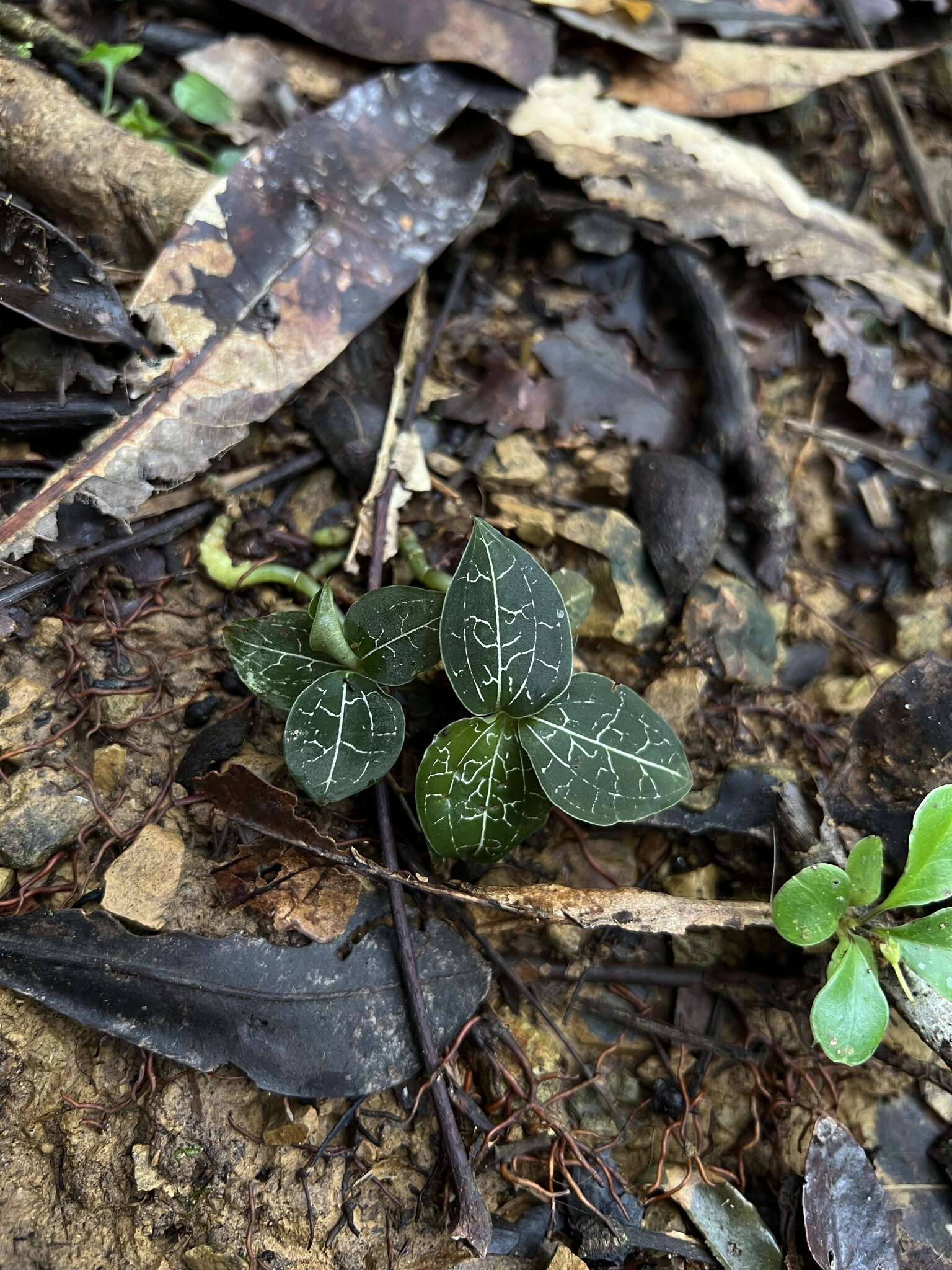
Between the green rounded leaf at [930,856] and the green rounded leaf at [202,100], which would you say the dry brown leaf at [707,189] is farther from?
the green rounded leaf at [930,856]

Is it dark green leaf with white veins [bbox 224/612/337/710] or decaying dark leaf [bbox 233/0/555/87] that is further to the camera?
decaying dark leaf [bbox 233/0/555/87]

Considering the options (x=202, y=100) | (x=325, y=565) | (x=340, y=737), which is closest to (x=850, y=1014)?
(x=340, y=737)

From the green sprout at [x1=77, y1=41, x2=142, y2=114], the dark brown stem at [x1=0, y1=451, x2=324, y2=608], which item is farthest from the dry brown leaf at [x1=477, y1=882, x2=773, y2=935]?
the green sprout at [x1=77, y1=41, x2=142, y2=114]

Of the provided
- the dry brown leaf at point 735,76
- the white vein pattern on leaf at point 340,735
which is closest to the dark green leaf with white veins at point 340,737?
the white vein pattern on leaf at point 340,735

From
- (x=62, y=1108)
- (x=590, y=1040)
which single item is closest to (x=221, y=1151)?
(x=62, y=1108)

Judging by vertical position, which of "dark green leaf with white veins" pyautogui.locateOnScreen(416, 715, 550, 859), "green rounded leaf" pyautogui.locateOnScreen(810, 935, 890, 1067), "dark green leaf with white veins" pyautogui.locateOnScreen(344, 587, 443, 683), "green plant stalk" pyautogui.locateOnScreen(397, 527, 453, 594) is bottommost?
"green rounded leaf" pyautogui.locateOnScreen(810, 935, 890, 1067)

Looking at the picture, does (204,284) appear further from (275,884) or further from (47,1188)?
(47,1188)

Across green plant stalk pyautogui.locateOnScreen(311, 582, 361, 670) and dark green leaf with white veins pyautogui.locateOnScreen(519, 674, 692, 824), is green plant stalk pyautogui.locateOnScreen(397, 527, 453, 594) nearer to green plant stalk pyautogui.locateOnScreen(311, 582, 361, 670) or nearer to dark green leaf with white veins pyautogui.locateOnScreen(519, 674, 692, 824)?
green plant stalk pyautogui.locateOnScreen(311, 582, 361, 670)

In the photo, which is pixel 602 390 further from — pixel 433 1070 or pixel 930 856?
pixel 433 1070
